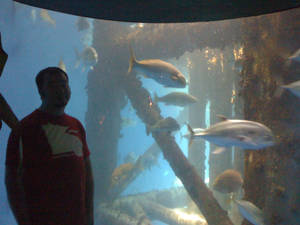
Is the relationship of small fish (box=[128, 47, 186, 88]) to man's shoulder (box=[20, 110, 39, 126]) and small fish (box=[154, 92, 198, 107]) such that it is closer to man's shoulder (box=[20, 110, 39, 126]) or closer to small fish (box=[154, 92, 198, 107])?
small fish (box=[154, 92, 198, 107])

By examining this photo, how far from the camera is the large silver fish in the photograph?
2.90 m

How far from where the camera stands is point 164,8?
6.89 ft

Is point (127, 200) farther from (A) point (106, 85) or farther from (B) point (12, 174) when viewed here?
(B) point (12, 174)

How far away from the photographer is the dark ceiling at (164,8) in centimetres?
196

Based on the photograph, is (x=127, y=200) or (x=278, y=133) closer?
(x=278, y=133)

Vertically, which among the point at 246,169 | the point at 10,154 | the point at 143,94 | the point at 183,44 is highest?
the point at 183,44

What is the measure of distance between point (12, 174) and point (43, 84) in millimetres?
739

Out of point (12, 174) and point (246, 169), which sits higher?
point (12, 174)

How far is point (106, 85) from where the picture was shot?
905 centimetres

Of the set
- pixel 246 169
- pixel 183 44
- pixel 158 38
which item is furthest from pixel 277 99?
pixel 158 38

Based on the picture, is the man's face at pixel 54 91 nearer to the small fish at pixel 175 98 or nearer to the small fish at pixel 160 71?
the small fish at pixel 160 71

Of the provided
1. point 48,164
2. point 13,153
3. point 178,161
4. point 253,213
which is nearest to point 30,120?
point 13,153

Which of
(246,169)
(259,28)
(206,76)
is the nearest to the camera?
(246,169)

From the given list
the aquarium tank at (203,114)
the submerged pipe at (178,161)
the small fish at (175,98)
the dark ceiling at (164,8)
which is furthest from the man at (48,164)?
the small fish at (175,98)
